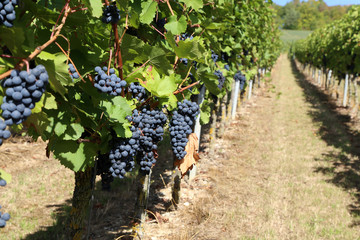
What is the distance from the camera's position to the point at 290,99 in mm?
18016

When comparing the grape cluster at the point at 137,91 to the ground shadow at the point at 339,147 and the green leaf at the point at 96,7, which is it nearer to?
the green leaf at the point at 96,7

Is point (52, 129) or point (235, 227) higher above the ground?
point (52, 129)

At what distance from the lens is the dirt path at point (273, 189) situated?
201 inches

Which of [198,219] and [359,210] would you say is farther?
[359,210]

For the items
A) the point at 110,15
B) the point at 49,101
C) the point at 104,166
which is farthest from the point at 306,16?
the point at 49,101

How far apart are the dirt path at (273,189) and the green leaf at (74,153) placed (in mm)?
2567

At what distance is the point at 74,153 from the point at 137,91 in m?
0.78

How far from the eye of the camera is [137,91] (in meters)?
2.80

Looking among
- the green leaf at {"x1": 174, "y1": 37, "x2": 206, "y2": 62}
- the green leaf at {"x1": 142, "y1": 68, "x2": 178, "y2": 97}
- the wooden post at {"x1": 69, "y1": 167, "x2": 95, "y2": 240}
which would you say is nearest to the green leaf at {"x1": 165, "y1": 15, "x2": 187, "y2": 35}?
the green leaf at {"x1": 174, "y1": 37, "x2": 206, "y2": 62}

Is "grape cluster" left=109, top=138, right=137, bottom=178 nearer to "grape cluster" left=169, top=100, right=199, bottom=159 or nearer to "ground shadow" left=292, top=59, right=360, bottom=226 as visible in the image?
"grape cluster" left=169, top=100, right=199, bottom=159

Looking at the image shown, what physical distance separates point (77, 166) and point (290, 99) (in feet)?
56.8

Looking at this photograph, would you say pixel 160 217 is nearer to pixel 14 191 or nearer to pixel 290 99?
pixel 14 191

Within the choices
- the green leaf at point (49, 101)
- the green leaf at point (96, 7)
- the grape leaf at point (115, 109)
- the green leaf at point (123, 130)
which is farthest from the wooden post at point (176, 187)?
the green leaf at point (96, 7)

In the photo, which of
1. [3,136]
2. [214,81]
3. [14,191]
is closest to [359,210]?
[214,81]
